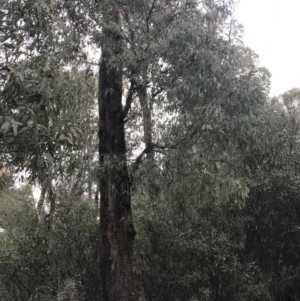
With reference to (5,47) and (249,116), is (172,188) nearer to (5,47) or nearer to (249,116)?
(249,116)

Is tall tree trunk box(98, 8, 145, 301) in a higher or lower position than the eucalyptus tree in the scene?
lower

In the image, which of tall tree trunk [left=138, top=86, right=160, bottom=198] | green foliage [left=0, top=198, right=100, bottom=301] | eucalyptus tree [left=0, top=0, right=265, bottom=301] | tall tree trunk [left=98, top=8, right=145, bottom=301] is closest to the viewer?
eucalyptus tree [left=0, top=0, right=265, bottom=301]

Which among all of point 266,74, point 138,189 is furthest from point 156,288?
point 266,74

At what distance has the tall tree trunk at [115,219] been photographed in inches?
244

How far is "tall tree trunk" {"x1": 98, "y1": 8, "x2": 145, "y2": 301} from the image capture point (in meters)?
6.20

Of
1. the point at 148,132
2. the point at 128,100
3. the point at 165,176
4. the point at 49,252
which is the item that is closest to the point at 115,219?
the point at 165,176

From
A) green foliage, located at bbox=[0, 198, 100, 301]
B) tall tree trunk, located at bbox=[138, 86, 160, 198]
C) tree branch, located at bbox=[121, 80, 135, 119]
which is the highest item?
tree branch, located at bbox=[121, 80, 135, 119]

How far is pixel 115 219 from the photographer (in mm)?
6395

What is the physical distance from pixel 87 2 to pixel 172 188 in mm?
3115

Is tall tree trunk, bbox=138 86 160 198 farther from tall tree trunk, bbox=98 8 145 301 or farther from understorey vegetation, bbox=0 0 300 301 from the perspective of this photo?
tall tree trunk, bbox=98 8 145 301

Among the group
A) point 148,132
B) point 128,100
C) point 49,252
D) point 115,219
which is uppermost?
point 128,100

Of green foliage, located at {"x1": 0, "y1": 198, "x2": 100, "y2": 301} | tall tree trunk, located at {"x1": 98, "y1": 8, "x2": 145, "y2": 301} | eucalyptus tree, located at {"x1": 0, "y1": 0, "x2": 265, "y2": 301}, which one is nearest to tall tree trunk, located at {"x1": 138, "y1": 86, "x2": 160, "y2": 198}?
eucalyptus tree, located at {"x1": 0, "y1": 0, "x2": 265, "y2": 301}

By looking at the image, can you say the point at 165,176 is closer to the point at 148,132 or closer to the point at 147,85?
the point at 148,132

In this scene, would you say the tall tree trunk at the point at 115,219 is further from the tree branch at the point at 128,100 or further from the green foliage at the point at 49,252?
the green foliage at the point at 49,252
